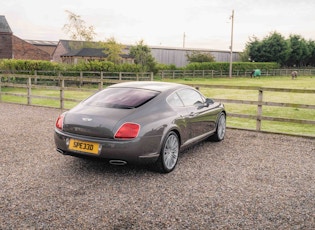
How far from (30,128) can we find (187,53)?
1980 inches

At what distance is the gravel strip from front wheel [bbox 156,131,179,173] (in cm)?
13

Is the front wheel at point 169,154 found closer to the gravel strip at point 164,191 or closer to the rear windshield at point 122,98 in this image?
the gravel strip at point 164,191

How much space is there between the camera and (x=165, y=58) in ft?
196

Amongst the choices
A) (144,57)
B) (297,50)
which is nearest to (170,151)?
(144,57)

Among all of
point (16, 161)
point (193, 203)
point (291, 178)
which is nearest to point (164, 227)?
point (193, 203)

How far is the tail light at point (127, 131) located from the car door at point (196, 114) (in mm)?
1345

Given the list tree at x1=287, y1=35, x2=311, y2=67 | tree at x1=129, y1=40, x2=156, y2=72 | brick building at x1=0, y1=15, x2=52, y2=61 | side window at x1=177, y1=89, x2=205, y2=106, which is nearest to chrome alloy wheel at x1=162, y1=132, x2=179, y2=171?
side window at x1=177, y1=89, x2=205, y2=106

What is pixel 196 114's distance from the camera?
6.32m

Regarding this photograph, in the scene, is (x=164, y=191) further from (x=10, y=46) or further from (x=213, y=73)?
(x=10, y=46)

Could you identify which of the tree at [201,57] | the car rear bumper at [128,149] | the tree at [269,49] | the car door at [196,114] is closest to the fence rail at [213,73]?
the tree at [201,57]

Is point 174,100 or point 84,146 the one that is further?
point 174,100

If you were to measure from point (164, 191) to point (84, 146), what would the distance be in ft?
4.52

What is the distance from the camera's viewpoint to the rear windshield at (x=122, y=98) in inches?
210

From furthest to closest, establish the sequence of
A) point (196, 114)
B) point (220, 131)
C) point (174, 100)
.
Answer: point (220, 131), point (196, 114), point (174, 100)
